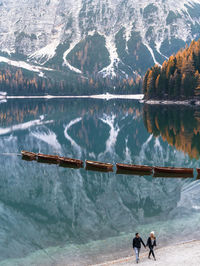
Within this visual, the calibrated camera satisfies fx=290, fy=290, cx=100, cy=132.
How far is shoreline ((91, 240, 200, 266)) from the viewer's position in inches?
953

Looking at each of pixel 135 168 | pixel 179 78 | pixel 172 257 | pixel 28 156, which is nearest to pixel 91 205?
pixel 135 168

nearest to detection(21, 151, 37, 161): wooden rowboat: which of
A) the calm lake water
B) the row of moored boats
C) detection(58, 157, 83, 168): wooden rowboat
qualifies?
the row of moored boats

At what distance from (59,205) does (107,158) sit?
88.8 feet

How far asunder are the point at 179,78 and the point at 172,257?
156 meters

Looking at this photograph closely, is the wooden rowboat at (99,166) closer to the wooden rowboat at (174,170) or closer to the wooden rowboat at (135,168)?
the wooden rowboat at (135,168)

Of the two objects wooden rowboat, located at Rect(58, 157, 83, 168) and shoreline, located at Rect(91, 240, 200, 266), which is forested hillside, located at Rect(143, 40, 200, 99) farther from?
shoreline, located at Rect(91, 240, 200, 266)

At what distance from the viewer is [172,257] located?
82.7 ft

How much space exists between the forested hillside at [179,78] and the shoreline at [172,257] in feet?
478

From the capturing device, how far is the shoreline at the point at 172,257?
953 inches

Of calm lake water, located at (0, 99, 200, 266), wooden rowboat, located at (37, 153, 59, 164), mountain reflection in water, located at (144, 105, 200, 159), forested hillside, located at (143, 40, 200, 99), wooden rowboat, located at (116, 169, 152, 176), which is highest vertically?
forested hillside, located at (143, 40, 200, 99)

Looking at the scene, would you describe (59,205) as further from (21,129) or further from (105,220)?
(21,129)

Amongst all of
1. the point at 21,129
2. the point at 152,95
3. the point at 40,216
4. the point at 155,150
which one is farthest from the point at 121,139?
the point at 152,95

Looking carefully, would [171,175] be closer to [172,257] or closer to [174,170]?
[174,170]

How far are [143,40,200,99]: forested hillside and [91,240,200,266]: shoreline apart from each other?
478ft
